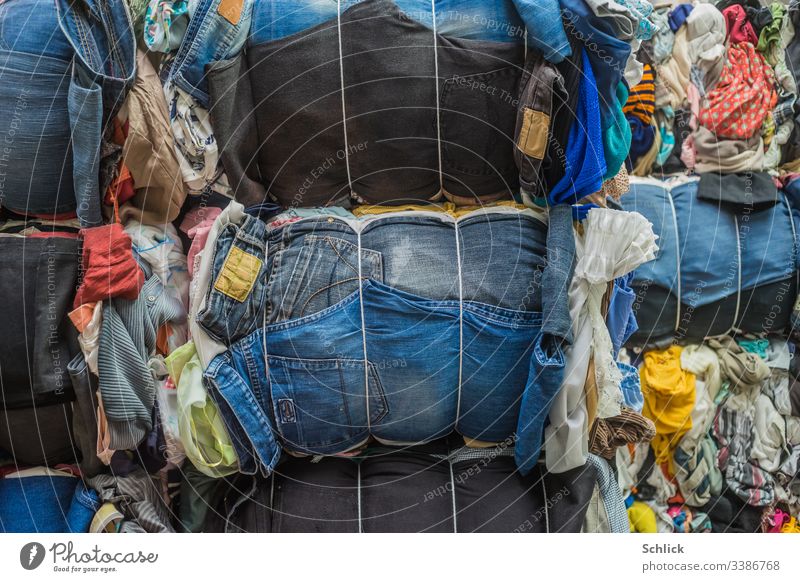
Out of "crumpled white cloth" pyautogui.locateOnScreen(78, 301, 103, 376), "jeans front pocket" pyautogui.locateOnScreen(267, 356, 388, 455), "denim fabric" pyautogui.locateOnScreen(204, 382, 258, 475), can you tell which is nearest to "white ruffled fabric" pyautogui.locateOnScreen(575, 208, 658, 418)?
"jeans front pocket" pyautogui.locateOnScreen(267, 356, 388, 455)

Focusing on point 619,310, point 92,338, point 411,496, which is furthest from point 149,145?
point 619,310

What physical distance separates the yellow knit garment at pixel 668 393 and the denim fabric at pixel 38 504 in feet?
3.44

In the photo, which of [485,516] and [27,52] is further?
[485,516]

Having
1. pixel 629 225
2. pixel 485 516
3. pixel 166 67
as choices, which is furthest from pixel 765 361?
pixel 166 67

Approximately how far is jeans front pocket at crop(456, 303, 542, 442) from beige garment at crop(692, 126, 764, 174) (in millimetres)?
614

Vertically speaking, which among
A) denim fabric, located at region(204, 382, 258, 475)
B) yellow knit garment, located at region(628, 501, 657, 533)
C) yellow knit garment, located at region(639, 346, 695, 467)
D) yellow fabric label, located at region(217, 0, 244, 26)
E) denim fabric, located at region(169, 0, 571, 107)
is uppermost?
yellow fabric label, located at region(217, 0, 244, 26)

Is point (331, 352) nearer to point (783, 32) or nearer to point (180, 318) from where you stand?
point (180, 318)

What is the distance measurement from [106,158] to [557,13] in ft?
2.35

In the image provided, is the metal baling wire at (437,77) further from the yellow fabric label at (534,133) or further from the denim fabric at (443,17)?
the yellow fabric label at (534,133)

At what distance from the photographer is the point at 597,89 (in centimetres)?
89

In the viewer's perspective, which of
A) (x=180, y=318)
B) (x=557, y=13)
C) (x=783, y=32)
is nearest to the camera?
(x=557, y=13)

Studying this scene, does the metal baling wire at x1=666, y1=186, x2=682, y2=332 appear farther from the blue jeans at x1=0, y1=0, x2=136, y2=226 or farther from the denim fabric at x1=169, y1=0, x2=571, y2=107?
the blue jeans at x1=0, y1=0, x2=136, y2=226

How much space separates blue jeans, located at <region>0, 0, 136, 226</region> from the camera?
2.92 ft

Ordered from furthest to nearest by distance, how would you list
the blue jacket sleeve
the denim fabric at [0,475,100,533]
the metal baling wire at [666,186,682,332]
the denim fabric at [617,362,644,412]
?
the metal baling wire at [666,186,682,332]
the denim fabric at [617,362,644,412]
the denim fabric at [0,475,100,533]
the blue jacket sleeve
